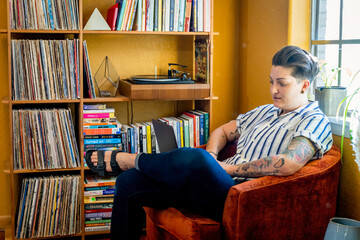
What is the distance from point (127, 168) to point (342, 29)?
4.58 ft

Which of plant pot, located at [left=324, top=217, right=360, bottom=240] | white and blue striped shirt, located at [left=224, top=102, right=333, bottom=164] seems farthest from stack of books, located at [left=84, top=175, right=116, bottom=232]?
plant pot, located at [left=324, top=217, right=360, bottom=240]

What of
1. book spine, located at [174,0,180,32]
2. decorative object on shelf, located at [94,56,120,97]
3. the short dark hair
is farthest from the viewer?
decorative object on shelf, located at [94,56,120,97]

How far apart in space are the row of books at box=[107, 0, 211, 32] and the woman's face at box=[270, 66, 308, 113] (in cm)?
81

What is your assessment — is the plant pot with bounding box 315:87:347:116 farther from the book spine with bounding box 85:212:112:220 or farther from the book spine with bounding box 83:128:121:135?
the book spine with bounding box 85:212:112:220

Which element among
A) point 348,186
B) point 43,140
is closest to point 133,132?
point 43,140

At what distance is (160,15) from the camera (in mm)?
2807

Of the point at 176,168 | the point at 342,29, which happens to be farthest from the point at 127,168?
the point at 342,29

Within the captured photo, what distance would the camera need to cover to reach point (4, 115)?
9.87 feet

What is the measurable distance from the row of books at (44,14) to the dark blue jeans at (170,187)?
1.03 meters

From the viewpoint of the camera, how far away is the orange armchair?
1.84 metres

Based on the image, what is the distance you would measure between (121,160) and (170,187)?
1.06 ft

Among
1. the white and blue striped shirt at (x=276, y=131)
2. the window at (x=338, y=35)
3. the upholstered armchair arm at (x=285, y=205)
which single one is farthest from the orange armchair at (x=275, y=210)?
the window at (x=338, y=35)

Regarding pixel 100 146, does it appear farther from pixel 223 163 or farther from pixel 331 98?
pixel 331 98

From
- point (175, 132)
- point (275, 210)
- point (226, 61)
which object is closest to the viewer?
point (275, 210)
